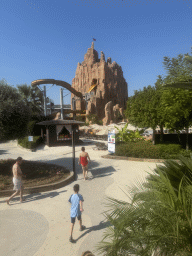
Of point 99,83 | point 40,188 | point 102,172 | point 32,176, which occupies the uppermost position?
point 99,83

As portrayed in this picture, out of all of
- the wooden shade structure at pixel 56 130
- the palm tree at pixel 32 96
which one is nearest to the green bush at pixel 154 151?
the wooden shade structure at pixel 56 130

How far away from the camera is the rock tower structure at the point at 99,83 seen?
70.4m

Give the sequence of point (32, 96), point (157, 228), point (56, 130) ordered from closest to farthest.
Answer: point (157, 228) < point (56, 130) < point (32, 96)

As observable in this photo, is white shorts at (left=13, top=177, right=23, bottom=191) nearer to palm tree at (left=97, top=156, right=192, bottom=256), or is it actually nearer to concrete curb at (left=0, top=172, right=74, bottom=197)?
concrete curb at (left=0, top=172, right=74, bottom=197)

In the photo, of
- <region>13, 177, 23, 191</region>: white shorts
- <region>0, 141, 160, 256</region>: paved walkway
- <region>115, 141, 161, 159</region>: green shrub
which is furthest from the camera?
<region>115, 141, 161, 159</region>: green shrub

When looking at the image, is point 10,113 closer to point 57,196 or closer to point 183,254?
point 57,196

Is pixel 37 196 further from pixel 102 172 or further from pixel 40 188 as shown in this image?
pixel 102 172

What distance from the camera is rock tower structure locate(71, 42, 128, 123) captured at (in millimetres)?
70375

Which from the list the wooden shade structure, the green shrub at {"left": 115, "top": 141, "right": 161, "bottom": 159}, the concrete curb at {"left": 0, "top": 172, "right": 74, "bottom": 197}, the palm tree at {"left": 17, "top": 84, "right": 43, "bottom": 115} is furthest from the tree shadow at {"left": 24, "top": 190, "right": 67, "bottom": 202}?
the palm tree at {"left": 17, "top": 84, "right": 43, "bottom": 115}

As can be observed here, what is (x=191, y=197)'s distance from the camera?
190 cm

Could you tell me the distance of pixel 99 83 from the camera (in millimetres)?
76500

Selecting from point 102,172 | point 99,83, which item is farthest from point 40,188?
point 99,83

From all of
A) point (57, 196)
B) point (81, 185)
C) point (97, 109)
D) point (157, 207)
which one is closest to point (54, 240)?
point (57, 196)

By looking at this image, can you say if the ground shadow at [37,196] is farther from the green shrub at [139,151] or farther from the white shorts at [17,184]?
the green shrub at [139,151]
